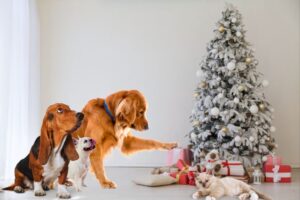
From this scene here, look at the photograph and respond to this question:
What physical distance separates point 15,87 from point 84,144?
919 mm

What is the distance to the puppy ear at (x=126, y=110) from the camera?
324 centimetres

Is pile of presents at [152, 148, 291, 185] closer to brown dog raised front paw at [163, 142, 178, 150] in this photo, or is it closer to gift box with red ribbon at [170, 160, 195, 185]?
gift box with red ribbon at [170, 160, 195, 185]

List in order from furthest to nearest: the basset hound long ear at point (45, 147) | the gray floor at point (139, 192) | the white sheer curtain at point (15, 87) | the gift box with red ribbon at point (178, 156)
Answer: the gift box with red ribbon at point (178, 156)
the white sheer curtain at point (15, 87)
the gray floor at point (139, 192)
the basset hound long ear at point (45, 147)

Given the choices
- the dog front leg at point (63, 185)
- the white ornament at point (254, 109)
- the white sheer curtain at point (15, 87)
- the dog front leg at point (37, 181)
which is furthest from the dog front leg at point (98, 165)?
the white ornament at point (254, 109)

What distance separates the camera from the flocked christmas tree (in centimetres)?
395

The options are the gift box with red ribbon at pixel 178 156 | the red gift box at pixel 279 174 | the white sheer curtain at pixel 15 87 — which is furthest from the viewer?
the gift box with red ribbon at pixel 178 156

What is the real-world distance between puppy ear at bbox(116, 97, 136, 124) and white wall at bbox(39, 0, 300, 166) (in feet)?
4.09

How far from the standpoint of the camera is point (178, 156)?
4.20 meters

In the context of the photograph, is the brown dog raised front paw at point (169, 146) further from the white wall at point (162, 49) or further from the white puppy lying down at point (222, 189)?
the white puppy lying down at point (222, 189)

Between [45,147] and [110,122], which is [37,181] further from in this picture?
[110,122]

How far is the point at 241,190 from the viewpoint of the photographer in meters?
3.30

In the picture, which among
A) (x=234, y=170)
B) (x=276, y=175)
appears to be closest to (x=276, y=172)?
(x=276, y=175)

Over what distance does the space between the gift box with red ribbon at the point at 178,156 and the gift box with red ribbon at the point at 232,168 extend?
51cm

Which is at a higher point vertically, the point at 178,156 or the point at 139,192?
the point at 178,156
